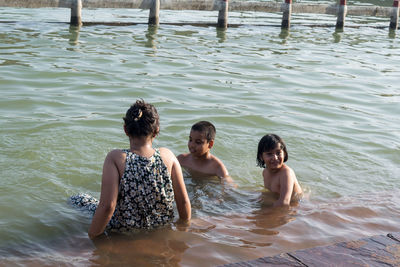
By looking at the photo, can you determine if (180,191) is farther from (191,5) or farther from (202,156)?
(191,5)

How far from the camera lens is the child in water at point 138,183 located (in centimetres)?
426

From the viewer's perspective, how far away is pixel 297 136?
26.4 ft

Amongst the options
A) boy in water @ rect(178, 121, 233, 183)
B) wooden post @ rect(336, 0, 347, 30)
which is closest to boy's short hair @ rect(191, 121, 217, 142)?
boy in water @ rect(178, 121, 233, 183)

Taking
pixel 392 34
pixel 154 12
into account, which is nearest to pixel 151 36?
pixel 154 12

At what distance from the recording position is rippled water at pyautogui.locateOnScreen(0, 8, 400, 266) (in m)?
4.80

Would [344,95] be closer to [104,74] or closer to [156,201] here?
[104,74]

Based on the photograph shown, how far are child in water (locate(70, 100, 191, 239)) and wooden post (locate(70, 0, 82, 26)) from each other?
1215cm

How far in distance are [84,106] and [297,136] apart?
10.7ft

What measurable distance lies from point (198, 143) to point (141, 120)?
2.13 meters

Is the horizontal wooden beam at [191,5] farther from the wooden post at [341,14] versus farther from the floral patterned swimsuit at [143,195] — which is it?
the floral patterned swimsuit at [143,195]

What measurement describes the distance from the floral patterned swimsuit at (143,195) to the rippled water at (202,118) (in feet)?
0.47

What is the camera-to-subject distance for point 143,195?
175 inches

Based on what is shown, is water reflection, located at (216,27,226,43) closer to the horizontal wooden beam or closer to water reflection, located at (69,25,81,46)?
the horizontal wooden beam

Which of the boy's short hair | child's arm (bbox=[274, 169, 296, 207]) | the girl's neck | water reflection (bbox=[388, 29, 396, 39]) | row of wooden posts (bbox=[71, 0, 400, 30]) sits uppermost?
row of wooden posts (bbox=[71, 0, 400, 30])
